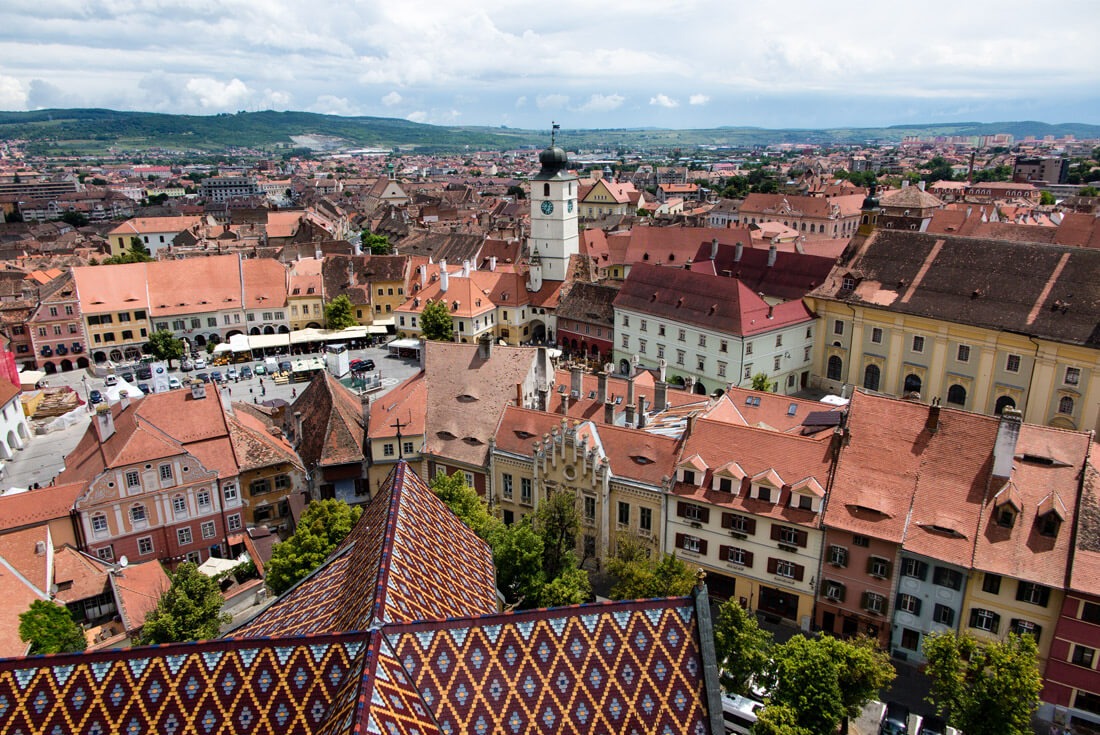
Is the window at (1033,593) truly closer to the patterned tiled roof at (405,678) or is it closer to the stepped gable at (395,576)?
the patterned tiled roof at (405,678)

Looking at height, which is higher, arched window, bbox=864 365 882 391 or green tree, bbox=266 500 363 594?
green tree, bbox=266 500 363 594

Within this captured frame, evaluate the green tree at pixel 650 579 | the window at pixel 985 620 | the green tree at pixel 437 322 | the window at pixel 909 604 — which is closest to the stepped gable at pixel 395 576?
the green tree at pixel 650 579

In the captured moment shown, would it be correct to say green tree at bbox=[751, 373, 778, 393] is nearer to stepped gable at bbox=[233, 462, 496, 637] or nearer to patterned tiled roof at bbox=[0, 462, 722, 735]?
stepped gable at bbox=[233, 462, 496, 637]

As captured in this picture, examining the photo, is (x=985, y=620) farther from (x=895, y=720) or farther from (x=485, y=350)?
(x=485, y=350)

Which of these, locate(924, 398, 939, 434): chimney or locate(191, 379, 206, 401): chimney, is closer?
locate(924, 398, 939, 434): chimney

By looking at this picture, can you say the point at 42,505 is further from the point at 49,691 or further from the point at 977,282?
the point at 977,282

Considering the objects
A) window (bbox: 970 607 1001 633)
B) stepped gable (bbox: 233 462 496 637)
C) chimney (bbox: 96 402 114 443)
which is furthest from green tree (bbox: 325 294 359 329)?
window (bbox: 970 607 1001 633)

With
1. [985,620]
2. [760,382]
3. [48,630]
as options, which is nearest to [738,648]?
[985,620]

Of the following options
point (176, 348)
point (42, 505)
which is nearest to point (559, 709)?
point (42, 505)
